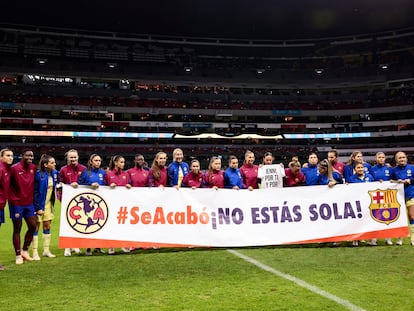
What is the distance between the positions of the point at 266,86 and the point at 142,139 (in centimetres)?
2101

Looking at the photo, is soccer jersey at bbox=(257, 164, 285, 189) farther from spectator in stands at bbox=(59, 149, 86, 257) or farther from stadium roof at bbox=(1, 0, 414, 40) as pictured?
stadium roof at bbox=(1, 0, 414, 40)

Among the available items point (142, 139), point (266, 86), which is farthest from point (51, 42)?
point (266, 86)

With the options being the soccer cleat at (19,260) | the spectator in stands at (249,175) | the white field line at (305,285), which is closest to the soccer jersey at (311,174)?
the spectator in stands at (249,175)

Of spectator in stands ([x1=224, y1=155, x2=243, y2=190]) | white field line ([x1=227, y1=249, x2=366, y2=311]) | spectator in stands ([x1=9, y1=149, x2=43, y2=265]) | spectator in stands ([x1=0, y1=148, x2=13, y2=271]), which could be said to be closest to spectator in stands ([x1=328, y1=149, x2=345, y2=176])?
spectator in stands ([x1=224, y1=155, x2=243, y2=190])

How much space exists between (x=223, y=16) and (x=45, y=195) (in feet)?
148

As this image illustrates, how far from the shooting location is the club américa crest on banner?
25.1 feet

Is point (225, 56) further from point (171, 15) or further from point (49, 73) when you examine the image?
point (49, 73)

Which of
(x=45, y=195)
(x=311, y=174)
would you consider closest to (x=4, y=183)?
(x=45, y=195)

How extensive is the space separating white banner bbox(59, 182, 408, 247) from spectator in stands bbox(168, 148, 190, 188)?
856 mm

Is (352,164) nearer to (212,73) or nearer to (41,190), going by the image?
(41,190)

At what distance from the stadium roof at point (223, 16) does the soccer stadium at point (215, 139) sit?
38 cm

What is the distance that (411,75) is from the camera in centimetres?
5444

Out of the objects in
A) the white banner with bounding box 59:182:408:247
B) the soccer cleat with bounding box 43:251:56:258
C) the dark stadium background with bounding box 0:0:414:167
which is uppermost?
the dark stadium background with bounding box 0:0:414:167

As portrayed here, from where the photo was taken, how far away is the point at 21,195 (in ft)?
23.2
